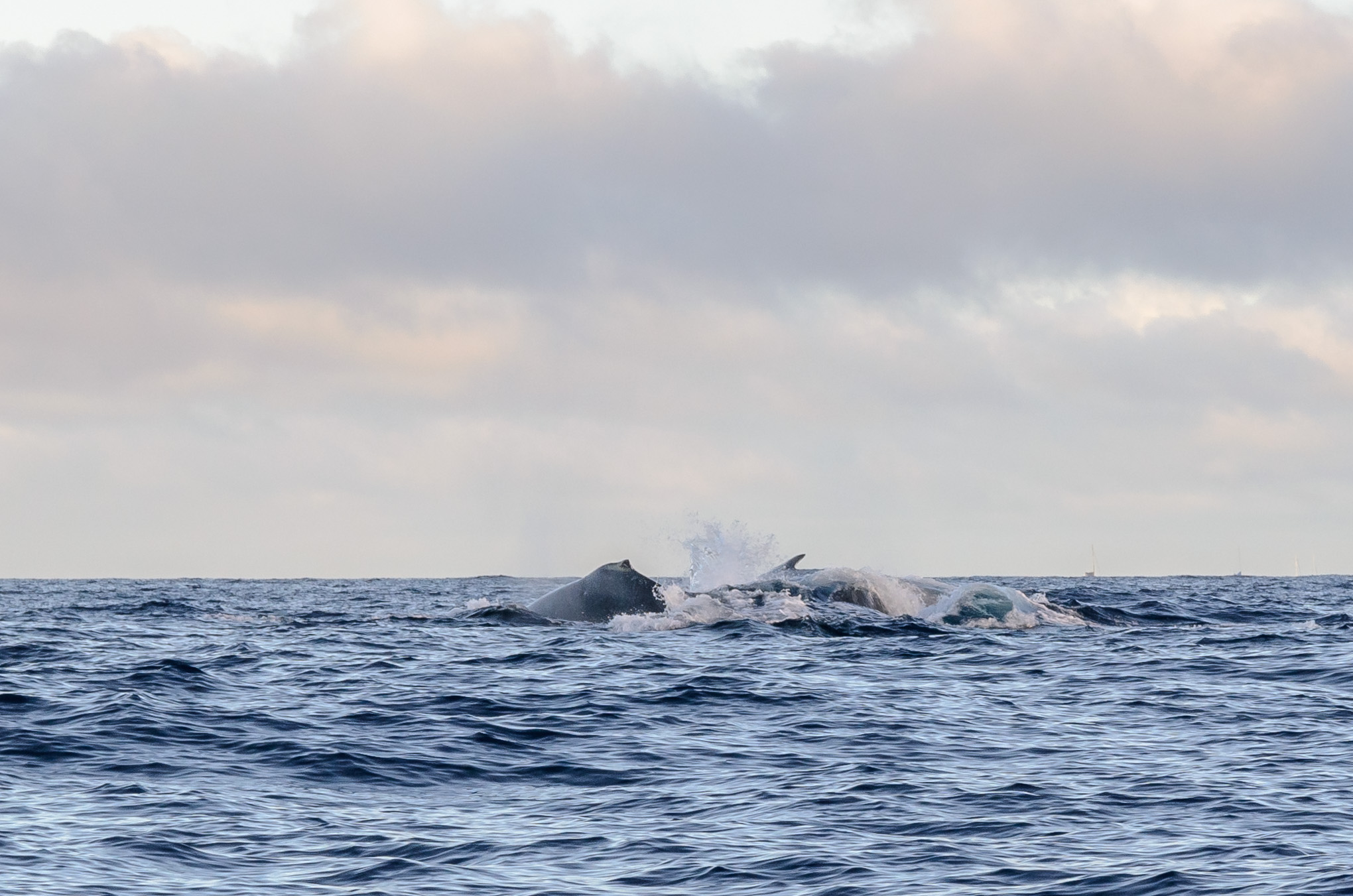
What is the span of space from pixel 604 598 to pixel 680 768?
19.3 metres

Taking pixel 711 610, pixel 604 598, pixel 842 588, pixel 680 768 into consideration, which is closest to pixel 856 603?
pixel 842 588

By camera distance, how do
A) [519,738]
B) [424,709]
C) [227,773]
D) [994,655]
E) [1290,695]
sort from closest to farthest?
1. [227,773]
2. [519,738]
3. [424,709]
4. [1290,695]
5. [994,655]

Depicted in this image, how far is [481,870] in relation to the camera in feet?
35.0

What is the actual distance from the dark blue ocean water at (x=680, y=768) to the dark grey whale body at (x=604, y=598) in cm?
572

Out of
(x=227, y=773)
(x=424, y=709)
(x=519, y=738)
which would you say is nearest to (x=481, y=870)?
(x=227, y=773)

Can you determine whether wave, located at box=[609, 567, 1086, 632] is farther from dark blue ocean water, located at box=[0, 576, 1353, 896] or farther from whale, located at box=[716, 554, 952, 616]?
dark blue ocean water, located at box=[0, 576, 1353, 896]

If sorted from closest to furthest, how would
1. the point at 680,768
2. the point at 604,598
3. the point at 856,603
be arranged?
the point at 680,768 → the point at 604,598 → the point at 856,603

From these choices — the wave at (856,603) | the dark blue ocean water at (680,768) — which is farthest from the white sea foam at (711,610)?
the dark blue ocean water at (680,768)

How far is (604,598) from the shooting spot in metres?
34.2

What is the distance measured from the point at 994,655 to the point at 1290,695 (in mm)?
6115

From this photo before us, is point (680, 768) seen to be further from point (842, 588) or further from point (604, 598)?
point (842, 588)

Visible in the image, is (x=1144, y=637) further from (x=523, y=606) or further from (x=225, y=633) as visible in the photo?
(x=225, y=633)

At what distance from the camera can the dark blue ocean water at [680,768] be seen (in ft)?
35.0

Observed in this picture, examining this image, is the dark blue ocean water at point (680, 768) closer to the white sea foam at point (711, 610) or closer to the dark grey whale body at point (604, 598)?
the white sea foam at point (711, 610)
